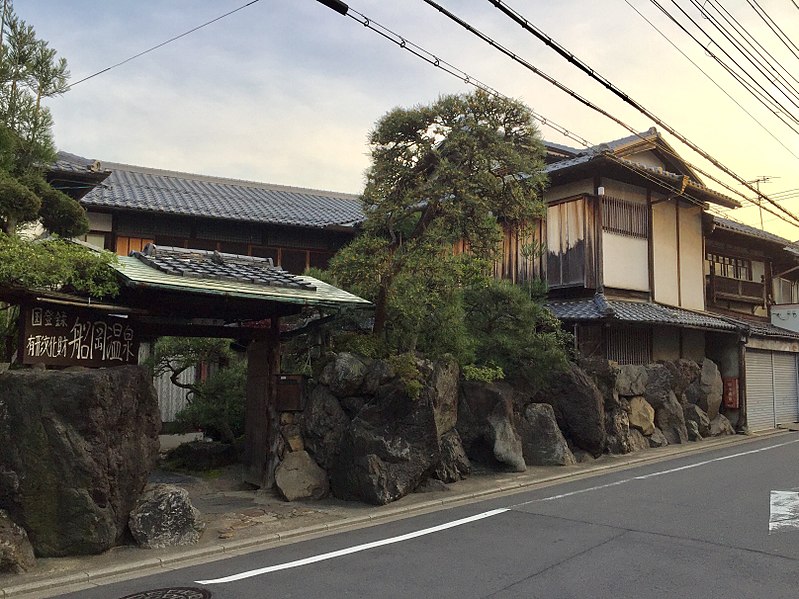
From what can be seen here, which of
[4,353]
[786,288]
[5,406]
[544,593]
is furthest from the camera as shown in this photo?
[786,288]

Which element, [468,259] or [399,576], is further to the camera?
[468,259]

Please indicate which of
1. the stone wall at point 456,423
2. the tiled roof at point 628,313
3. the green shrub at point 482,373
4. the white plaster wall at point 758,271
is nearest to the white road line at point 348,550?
the stone wall at point 456,423

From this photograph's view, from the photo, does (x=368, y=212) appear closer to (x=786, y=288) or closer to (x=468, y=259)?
(x=468, y=259)

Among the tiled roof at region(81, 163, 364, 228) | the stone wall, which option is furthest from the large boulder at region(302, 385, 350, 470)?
the tiled roof at region(81, 163, 364, 228)

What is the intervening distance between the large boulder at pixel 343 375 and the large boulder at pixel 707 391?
14.3 meters

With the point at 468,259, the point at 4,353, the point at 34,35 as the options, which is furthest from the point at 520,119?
the point at 4,353

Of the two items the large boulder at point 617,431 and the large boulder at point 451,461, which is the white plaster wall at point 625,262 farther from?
the large boulder at point 451,461

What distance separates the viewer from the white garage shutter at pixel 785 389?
25000 mm

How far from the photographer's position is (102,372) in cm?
795

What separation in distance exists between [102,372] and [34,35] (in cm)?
469

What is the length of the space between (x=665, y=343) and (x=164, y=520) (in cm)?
1859

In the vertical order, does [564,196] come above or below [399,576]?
above

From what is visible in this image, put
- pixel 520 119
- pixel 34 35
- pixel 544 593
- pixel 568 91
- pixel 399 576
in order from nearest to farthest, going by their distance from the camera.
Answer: pixel 544 593 → pixel 399 576 → pixel 34 35 → pixel 568 91 → pixel 520 119

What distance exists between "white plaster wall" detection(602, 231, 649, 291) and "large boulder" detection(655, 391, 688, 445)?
4.01 meters
